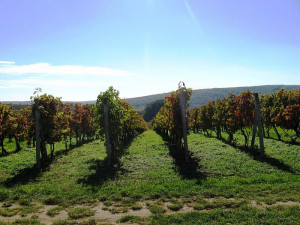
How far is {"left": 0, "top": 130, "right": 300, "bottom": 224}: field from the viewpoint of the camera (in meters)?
6.75

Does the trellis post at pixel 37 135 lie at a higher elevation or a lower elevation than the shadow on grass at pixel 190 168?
higher

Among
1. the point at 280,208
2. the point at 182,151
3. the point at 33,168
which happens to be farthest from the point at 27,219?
the point at 182,151

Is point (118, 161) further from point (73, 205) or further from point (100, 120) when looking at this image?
point (73, 205)

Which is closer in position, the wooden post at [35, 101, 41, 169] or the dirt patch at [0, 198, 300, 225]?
the dirt patch at [0, 198, 300, 225]

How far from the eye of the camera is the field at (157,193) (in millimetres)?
6754

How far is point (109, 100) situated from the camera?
52.7 feet

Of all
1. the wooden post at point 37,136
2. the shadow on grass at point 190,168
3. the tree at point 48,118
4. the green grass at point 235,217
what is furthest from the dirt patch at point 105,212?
the tree at point 48,118

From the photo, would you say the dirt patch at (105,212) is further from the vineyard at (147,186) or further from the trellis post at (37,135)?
the trellis post at (37,135)

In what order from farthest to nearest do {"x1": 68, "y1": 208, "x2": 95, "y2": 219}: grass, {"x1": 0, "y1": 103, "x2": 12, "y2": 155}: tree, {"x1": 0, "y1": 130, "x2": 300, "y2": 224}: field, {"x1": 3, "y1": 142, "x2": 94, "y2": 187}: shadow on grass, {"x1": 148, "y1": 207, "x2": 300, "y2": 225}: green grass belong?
1. {"x1": 0, "y1": 103, "x2": 12, "y2": 155}: tree
2. {"x1": 3, "y1": 142, "x2": 94, "y2": 187}: shadow on grass
3. {"x1": 68, "y1": 208, "x2": 95, "y2": 219}: grass
4. {"x1": 0, "y1": 130, "x2": 300, "y2": 224}: field
5. {"x1": 148, "y1": 207, "x2": 300, "y2": 225}: green grass

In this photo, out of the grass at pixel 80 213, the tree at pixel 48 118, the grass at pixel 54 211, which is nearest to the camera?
the grass at pixel 80 213

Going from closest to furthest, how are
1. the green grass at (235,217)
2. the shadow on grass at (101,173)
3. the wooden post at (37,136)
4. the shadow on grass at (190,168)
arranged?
the green grass at (235,217)
the shadow on grass at (101,173)
the shadow on grass at (190,168)
the wooden post at (37,136)

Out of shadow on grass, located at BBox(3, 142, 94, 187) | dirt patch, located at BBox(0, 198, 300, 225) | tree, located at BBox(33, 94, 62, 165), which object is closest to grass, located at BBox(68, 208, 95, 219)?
dirt patch, located at BBox(0, 198, 300, 225)

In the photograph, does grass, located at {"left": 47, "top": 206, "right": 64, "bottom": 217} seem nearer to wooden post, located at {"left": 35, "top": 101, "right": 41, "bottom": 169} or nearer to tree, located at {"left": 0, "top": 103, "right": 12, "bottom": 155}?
wooden post, located at {"left": 35, "top": 101, "right": 41, "bottom": 169}

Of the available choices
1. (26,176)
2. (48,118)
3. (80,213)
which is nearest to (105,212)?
(80,213)
